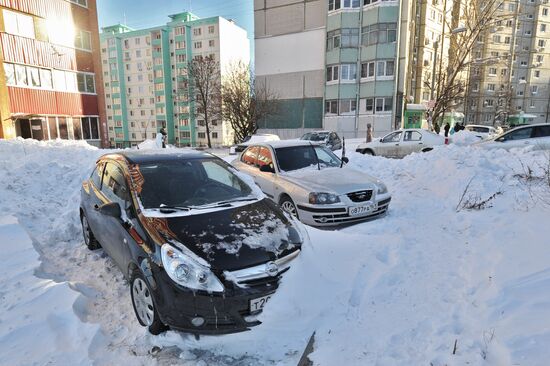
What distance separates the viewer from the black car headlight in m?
2.69

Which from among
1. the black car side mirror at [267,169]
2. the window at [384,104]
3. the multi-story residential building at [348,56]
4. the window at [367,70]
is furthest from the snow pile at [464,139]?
the window at [367,70]

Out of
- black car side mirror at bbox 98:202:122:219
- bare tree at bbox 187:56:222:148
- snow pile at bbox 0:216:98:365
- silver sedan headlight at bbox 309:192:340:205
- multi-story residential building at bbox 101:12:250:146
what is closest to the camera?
snow pile at bbox 0:216:98:365

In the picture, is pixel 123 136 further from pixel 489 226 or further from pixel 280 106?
pixel 489 226

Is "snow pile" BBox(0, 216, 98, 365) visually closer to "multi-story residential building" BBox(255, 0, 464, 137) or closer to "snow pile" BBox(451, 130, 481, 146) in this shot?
"snow pile" BBox(451, 130, 481, 146)

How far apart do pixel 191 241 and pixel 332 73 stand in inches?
1351

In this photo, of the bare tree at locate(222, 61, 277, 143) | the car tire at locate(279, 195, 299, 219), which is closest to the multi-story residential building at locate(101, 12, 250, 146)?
the bare tree at locate(222, 61, 277, 143)

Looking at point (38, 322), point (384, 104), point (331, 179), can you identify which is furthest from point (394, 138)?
point (384, 104)

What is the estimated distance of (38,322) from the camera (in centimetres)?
289

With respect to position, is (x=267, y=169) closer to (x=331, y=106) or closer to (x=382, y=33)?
(x=331, y=106)

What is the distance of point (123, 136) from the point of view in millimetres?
72375

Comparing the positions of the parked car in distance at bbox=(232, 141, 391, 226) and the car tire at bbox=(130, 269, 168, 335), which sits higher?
the parked car in distance at bbox=(232, 141, 391, 226)

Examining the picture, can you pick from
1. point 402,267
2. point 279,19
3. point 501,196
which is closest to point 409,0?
point 279,19

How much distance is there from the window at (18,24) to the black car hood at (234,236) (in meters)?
23.8

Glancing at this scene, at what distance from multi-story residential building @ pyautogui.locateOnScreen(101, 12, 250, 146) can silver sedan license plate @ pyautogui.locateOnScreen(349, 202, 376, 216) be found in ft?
185
